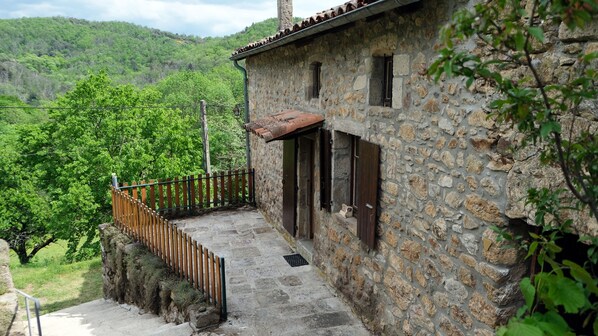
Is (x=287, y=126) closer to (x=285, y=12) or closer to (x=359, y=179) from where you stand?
(x=359, y=179)

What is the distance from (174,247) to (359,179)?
3.15 m

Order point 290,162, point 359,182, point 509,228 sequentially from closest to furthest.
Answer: point 509,228 → point 359,182 → point 290,162

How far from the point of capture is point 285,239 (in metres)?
8.18

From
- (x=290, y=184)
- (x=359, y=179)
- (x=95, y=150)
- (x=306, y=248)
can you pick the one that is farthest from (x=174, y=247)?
(x=95, y=150)

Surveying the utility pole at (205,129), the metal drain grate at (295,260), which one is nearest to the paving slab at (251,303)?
the metal drain grate at (295,260)

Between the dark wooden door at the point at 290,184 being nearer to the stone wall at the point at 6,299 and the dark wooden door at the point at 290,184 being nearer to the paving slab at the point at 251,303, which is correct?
the paving slab at the point at 251,303

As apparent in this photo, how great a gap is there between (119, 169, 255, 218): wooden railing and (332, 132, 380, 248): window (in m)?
5.03

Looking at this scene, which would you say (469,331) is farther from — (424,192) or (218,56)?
(218,56)

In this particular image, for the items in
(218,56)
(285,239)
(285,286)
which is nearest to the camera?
(285,286)

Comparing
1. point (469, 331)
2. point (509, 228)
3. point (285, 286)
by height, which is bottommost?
point (285, 286)

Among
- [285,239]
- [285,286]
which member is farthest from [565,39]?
[285,239]

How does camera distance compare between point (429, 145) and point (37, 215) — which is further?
point (37, 215)

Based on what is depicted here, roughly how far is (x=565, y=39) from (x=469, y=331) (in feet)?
7.34

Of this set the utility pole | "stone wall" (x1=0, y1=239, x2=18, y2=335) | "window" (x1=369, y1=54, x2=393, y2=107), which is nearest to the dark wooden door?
"window" (x1=369, y1=54, x2=393, y2=107)
